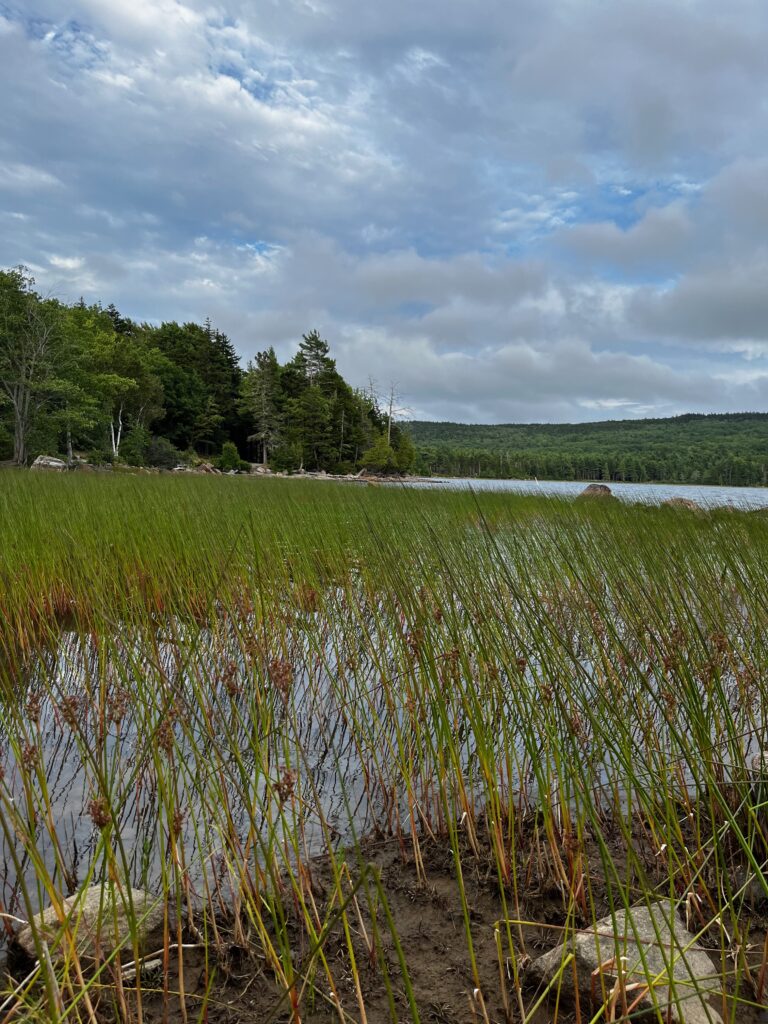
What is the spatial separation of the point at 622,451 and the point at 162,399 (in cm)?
4320

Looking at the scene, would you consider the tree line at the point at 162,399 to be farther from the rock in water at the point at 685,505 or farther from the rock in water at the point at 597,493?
the rock in water at the point at 685,505

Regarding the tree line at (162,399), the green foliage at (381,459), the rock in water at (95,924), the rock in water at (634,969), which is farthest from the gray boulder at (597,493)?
the green foliage at (381,459)

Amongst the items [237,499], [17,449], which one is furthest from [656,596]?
[17,449]

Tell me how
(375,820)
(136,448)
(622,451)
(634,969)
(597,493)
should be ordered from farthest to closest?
(622,451) → (136,448) → (597,493) → (375,820) → (634,969)

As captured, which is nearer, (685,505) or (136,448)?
(685,505)

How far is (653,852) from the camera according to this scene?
164 cm

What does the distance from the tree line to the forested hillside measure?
6.79m

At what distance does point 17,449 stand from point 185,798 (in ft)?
83.4

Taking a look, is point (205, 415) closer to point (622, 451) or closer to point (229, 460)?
point (229, 460)

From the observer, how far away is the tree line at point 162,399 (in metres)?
23.3

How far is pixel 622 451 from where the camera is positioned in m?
58.4

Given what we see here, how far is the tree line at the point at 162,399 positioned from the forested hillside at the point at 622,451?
679 cm

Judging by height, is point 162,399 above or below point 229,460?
above

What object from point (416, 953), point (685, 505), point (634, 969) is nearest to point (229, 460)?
point (685, 505)
